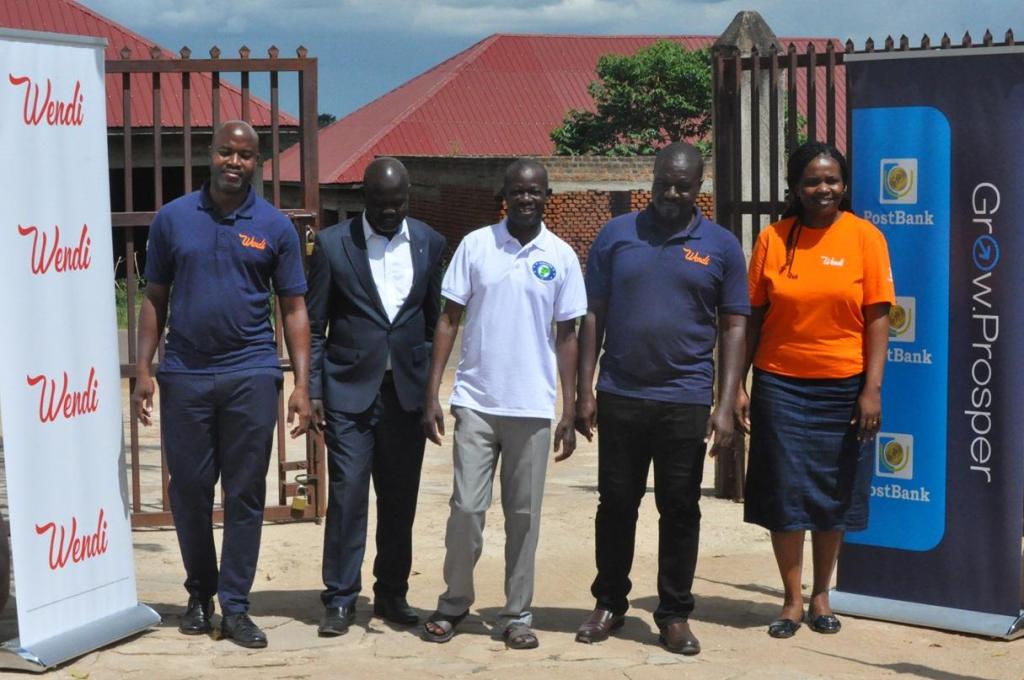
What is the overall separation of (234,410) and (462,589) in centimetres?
113

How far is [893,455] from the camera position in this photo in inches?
247

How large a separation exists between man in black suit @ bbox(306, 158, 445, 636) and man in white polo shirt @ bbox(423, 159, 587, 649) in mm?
209

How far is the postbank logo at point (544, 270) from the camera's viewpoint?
18.2ft

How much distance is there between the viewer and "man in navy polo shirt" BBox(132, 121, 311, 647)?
561 cm

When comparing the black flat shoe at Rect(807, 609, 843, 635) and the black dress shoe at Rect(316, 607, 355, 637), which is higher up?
the black dress shoe at Rect(316, 607, 355, 637)

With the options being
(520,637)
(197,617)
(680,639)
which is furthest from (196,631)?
(680,639)

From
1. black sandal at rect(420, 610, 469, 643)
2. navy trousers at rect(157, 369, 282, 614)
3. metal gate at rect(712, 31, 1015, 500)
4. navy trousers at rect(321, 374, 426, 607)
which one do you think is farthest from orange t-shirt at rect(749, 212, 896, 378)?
navy trousers at rect(157, 369, 282, 614)

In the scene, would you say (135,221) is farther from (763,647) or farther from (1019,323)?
(1019,323)

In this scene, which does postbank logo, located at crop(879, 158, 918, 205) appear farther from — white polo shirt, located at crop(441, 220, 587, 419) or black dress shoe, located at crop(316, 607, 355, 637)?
black dress shoe, located at crop(316, 607, 355, 637)

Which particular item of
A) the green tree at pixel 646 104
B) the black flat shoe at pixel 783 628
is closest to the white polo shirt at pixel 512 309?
the black flat shoe at pixel 783 628

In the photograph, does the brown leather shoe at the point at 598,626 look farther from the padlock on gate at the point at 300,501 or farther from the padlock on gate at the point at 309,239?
the padlock on gate at the point at 309,239

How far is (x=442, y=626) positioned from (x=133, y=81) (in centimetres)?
1729

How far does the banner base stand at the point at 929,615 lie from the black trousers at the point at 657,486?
918 mm

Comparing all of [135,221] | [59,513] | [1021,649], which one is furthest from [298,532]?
[1021,649]
